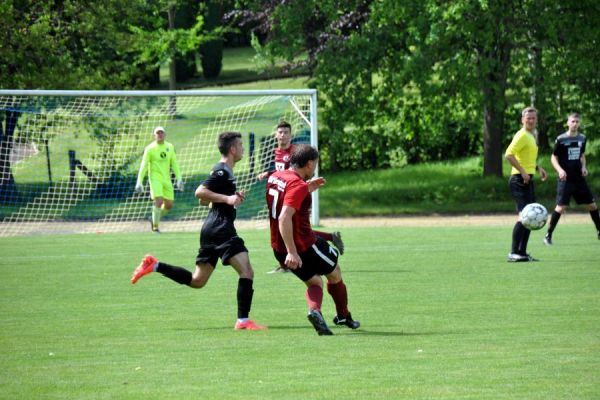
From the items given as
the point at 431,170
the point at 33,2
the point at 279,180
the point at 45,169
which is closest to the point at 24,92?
the point at 45,169

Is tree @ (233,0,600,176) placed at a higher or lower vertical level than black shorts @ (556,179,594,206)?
higher

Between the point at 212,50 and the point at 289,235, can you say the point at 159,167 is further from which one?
the point at 212,50

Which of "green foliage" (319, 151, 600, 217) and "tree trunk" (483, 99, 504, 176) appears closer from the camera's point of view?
"green foliage" (319, 151, 600, 217)

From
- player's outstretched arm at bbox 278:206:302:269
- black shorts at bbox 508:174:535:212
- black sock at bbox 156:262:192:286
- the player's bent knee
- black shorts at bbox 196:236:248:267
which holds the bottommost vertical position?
black shorts at bbox 508:174:535:212

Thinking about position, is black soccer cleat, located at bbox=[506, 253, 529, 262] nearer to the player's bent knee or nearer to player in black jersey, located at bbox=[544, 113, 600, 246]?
player in black jersey, located at bbox=[544, 113, 600, 246]

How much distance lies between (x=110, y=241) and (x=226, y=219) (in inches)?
380

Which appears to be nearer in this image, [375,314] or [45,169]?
[375,314]

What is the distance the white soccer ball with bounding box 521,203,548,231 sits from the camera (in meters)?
13.7

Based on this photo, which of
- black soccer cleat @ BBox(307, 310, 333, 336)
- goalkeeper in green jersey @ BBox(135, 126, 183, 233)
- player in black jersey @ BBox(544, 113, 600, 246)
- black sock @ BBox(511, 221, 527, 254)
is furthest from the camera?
goalkeeper in green jersey @ BBox(135, 126, 183, 233)

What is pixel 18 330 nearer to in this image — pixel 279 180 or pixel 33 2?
pixel 279 180

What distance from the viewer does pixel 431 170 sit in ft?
97.6

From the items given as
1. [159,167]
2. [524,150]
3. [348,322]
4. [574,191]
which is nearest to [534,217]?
[524,150]

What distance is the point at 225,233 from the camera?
9.44 metres

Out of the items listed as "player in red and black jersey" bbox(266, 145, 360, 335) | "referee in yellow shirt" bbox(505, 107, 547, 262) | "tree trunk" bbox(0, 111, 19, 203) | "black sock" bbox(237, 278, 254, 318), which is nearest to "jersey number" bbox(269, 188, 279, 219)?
"player in red and black jersey" bbox(266, 145, 360, 335)
